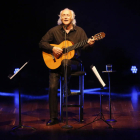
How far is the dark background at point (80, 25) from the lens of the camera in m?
8.31

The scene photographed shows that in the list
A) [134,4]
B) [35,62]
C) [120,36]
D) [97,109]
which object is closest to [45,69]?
[35,62]

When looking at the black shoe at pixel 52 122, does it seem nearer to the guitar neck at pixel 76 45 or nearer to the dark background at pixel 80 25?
the guitar neck at pixel 76 45

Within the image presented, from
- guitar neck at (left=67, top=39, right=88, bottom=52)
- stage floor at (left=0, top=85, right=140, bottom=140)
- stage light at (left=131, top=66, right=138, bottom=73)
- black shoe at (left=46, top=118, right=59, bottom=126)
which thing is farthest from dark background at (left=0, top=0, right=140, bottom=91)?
black shoe at (left=46, top=118, right=59, bottom=126)

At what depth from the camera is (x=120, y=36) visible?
877cm

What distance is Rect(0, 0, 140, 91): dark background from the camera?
27.3ft

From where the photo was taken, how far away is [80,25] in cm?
855

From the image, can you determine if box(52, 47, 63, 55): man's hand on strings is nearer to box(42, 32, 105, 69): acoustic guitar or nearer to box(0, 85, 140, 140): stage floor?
box(42, 32, 105, 69): acoustic guitar

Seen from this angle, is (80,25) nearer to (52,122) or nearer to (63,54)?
(63,54)

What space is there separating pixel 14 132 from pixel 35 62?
18.2 ft

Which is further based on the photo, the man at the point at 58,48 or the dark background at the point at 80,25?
the dark background at the point at 80,25

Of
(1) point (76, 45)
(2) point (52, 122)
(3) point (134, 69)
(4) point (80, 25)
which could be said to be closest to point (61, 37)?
(1) point (76, 45)

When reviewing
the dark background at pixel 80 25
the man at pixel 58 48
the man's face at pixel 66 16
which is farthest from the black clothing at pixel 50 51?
the dark background at pixel 80 25

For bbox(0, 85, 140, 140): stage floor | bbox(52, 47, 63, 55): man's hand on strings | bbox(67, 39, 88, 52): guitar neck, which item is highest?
bbox(67, 39, 88, 52): guitar neck

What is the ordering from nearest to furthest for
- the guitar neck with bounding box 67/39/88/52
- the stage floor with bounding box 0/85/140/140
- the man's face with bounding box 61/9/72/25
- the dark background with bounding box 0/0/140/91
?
1. the stage floor with bounding box 0/85/140/140
2. the guitar neck with bounding box 67/39/88/52
3. the man's face with bounding box 61/9/72/25
4. the dark background with bounding box 0/0/140/91
